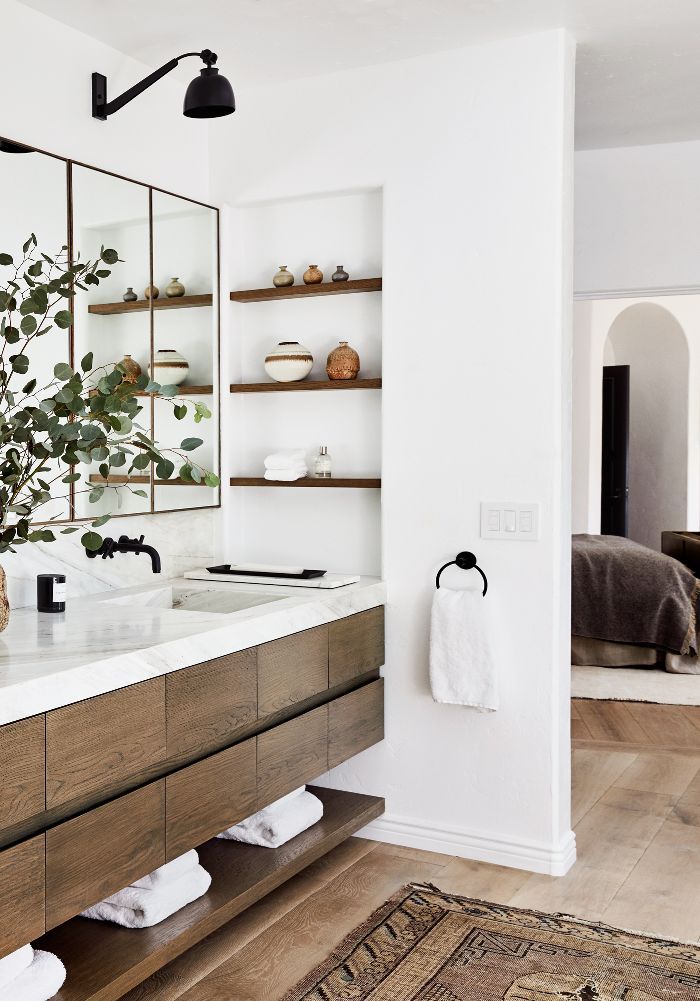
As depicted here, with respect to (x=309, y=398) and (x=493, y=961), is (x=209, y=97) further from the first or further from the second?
(x=493, y=961)

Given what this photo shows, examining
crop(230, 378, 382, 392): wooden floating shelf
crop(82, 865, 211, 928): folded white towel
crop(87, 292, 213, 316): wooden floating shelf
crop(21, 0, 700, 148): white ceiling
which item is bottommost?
crop(82, 865, 211, 928): folded white towel

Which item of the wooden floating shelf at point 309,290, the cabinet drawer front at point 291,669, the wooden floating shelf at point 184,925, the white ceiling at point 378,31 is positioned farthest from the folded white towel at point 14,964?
the white ceiling at point 378,31

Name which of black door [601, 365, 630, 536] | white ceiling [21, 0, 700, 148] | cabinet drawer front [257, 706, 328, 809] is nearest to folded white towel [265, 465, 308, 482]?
cabinet drawer front [257, 706, 328, 809]

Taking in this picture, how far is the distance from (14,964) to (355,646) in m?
1.39

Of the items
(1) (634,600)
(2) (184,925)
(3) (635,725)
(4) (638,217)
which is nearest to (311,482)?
(2) (184,925)

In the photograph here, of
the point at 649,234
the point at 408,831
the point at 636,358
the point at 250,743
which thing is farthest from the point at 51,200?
the point at 636,358

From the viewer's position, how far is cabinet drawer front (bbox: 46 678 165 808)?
193 centimetres

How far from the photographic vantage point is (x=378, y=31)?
2.96 m

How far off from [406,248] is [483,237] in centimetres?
26

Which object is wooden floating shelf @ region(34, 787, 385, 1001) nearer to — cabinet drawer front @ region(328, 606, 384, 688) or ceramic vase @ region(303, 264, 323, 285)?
cabinet drawer front @ region(328, 606, 384, 688)

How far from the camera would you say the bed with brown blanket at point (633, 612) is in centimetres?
570

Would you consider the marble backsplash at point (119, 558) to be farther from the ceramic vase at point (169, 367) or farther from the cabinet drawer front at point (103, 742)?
the cabinet drawer front at point (103, 742)

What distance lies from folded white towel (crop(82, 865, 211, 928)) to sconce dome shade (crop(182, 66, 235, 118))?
196cm

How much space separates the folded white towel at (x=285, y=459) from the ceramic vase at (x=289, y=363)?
253mm
